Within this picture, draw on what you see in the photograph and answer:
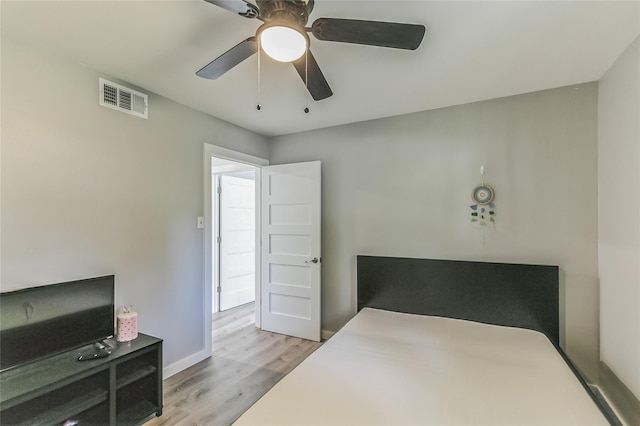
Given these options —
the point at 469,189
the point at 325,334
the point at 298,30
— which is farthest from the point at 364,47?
the point at 325,334

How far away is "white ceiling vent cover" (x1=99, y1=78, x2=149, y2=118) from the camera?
2180 mm

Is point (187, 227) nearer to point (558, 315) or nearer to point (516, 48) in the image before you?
point (516, 48)

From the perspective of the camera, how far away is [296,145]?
3.66 m

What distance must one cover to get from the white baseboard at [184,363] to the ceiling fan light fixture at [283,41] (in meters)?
2.71

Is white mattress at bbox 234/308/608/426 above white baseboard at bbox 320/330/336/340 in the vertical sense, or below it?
above

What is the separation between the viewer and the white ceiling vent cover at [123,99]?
2.18 metres

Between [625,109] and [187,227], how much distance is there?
346cm

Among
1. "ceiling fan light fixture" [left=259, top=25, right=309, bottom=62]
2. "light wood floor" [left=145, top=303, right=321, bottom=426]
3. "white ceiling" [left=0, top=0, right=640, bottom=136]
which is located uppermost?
"white ceiling" [left=0, top=0, right=640, bottom=136]

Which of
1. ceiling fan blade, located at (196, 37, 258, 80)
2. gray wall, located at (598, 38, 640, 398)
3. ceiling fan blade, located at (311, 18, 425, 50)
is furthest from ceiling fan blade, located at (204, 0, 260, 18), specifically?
gray wall, located at (598, 38, 640, 398)

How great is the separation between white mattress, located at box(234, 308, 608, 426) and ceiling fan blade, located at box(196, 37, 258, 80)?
1.73 m

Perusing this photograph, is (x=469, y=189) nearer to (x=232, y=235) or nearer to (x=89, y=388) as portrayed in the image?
(x=89, y=388)

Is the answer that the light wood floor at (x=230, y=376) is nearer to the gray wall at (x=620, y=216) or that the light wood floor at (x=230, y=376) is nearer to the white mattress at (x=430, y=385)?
the white mattress at (x=430, y=385)

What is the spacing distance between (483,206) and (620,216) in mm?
886

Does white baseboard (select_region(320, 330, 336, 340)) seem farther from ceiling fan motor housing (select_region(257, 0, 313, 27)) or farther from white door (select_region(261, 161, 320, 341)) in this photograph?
ceiling fan motor housing (select_region(257, 0, 313, 27))
